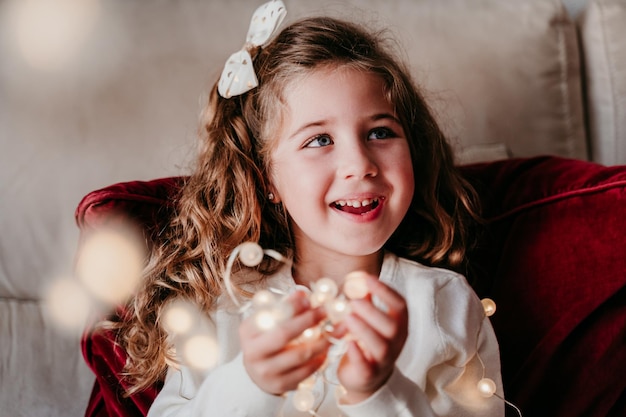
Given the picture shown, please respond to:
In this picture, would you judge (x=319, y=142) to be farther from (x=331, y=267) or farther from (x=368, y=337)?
(x=368, y=337)

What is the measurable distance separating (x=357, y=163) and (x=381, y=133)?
0.12 meters

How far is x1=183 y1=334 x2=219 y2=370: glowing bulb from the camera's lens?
1.05 metres

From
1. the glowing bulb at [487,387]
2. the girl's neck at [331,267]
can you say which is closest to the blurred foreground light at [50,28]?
the girl's neck at [331,267]

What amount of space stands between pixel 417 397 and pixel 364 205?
12.3 inches

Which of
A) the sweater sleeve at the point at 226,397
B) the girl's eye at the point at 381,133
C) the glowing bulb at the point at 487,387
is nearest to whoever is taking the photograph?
the sweater sleeve at the point at 226,397

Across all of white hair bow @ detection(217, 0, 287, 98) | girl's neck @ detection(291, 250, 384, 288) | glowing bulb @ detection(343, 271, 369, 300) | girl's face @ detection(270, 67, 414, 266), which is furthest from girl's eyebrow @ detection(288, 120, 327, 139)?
glowing bulb @ detection(343, 271, 369, 300)

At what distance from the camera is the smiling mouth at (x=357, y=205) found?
1044 mm

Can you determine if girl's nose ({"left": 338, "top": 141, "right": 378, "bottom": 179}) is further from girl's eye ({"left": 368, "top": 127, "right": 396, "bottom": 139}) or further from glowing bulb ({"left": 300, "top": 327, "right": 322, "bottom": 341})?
glowing bulb ({"left": 300, "top": 327, "right": 322, "bottom": 341})

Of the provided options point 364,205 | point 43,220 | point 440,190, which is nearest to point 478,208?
point 440,190

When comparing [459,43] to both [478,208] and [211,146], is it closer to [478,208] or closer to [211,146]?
[478,208]

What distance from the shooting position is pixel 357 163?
100cm

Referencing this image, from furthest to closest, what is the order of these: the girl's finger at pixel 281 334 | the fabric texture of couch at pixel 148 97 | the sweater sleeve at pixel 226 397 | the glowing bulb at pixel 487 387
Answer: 1. the fabric texture of couch at pixel 148 97
2. the glowing bulb at pixel 487 387
3. the sweater sleeve at pixel 226 397
4. the girl's finger at pixel 281 334

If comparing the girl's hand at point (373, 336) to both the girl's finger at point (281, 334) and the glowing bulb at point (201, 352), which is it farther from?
the glowing bulb at point (201, 352)

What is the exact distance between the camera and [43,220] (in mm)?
1462
